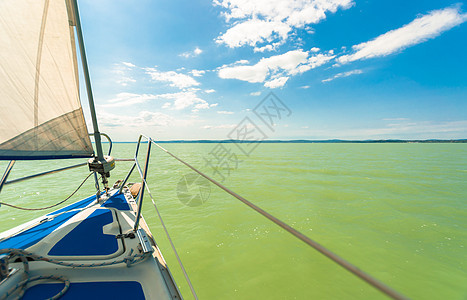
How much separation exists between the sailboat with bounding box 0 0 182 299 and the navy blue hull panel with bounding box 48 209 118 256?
0.01 m

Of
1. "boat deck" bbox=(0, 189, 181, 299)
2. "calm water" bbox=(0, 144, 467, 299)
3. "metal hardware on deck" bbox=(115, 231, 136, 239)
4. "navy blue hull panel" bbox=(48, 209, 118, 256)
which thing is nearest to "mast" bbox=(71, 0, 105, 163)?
"navy blue hull panel" bbox=(48, 209, 118, 256)

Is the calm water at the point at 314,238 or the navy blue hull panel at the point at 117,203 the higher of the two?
the navy blue hull panel at the point at 117,203

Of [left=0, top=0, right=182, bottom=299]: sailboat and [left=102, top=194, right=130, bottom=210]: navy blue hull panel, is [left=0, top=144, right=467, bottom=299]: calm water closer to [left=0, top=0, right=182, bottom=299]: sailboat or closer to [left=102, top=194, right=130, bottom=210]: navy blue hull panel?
[left=102, top=194, right=130, bottom=210]: navy blue hull panel

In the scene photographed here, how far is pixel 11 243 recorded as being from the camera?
2248 mm

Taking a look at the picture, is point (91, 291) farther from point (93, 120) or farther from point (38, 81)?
point (38, 81)

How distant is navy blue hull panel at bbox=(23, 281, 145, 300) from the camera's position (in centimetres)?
154

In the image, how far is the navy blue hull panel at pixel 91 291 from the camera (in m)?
1.54

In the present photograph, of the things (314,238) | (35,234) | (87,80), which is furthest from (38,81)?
(314,238)

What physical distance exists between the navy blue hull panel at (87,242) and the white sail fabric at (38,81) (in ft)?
3.96

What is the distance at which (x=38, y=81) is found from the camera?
2.47 meters

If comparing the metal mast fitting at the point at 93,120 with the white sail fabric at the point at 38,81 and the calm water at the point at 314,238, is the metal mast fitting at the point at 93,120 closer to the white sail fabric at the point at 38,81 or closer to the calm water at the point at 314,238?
the white sail fabric at the point at 38,81

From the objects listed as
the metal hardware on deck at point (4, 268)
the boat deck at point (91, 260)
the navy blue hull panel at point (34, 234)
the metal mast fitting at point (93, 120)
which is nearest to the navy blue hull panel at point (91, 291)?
the boat deck at point (91, 260)

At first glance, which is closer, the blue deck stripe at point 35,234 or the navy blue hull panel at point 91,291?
the navy blue hull panel at point 91,291

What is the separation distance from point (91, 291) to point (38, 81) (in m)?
2.83
